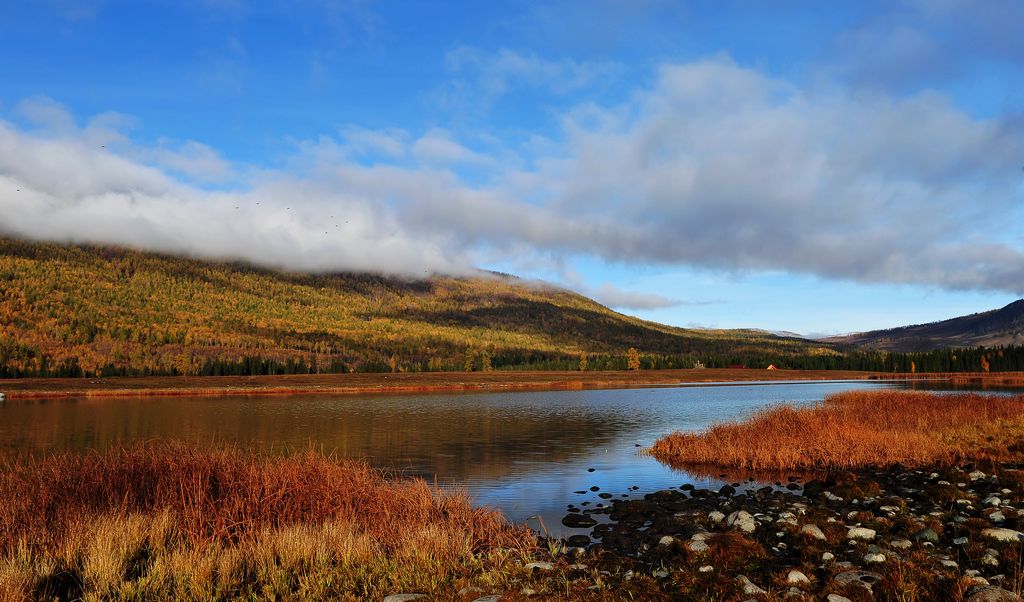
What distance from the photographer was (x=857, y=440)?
2867cm

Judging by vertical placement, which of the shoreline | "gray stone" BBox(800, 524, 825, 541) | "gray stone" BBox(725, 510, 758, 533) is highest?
"gray stone" BBox(800, 524, 825, 541)

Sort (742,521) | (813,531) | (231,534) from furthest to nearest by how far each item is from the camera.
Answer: (742,521), (813,531), (231,534)

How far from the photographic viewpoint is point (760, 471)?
2730cm

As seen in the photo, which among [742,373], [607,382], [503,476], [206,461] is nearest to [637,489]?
[503,476]

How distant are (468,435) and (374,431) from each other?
25.3ft

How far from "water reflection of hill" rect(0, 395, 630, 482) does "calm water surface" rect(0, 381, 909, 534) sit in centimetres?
8

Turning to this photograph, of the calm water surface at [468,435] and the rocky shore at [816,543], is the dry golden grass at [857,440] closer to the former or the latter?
the calm water surface at [468,435]

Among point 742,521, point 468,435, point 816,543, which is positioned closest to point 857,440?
point 742,521

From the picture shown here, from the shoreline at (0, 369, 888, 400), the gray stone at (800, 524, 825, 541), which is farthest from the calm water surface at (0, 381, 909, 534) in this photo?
the shoreline at (0, 369, 888, 400)

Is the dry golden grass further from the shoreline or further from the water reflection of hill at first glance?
the shoreline

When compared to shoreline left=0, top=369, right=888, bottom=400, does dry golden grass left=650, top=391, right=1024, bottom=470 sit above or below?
above

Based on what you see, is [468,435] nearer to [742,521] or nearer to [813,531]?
[742,521]

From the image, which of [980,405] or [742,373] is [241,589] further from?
[742,373]

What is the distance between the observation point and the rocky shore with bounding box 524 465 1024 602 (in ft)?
33.6
